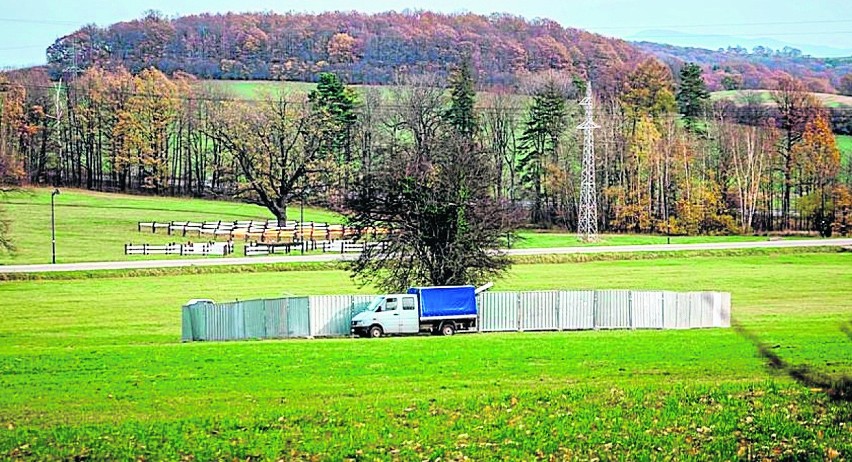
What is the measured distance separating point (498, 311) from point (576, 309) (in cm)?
307

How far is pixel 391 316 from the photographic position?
37969 millimetres

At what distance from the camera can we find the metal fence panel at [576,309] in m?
40.4

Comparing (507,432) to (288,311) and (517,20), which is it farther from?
(517,20)

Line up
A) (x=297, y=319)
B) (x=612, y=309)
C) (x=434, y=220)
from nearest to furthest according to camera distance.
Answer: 1. (x=297, y=319)
2. (x=612, y=309)
3. (x=434, y=220)

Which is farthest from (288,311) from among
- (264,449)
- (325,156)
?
(325,156)

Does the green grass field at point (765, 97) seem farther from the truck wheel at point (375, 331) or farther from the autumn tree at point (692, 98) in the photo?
the truck wheel at point (375, 331)

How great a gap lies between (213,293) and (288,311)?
58.4 feet

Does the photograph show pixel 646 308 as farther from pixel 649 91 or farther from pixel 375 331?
pixel 649 91

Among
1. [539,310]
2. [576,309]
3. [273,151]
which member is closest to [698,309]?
[576,309]

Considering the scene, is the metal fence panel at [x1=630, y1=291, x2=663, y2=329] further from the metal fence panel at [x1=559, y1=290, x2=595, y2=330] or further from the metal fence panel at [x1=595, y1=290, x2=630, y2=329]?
the metal fence panel at [x1=559, y1=290, x2=595, y2=330]

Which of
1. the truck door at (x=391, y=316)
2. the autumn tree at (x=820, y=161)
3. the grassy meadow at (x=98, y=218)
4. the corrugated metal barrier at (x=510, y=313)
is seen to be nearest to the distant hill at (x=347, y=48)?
the autumn tree at (x=820, y=161)

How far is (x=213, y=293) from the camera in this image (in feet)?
182

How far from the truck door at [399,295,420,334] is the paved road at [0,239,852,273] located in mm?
30415

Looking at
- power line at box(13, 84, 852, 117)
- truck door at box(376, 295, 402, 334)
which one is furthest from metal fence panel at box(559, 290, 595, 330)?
power line at box(13, 84, 852, 117)
